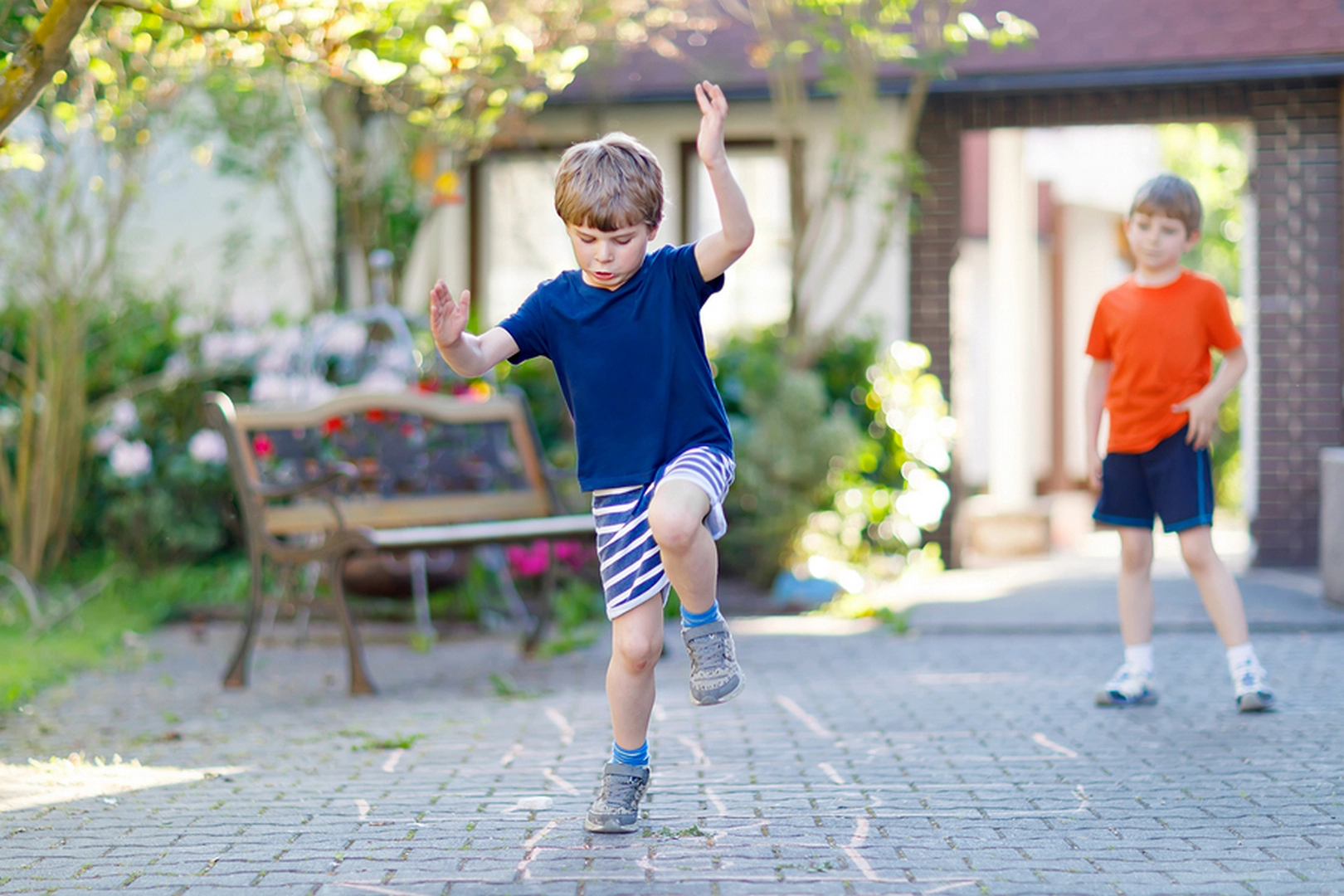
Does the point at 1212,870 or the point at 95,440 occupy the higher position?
the point at 95,440

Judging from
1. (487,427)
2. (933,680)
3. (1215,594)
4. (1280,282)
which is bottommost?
(933,680)

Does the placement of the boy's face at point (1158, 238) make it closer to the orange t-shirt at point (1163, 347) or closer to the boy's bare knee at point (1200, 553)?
the orange t-shirt at point (1163, 347)

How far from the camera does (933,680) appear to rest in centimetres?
620

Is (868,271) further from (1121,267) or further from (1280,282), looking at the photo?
(1121,267)

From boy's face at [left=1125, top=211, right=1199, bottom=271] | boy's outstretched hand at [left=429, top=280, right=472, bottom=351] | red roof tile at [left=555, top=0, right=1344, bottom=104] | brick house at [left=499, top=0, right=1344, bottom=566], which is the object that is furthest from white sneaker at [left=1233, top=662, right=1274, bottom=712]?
red roof tile at [left=555, top=0, right=1344, bottom=104]

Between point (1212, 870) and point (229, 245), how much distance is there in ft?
29.1

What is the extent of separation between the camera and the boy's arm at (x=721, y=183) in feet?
10.7

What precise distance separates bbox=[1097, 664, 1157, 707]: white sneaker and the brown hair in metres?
1.57

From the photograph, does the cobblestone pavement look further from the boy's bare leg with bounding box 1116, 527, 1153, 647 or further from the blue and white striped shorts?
the blue and white striped shorts

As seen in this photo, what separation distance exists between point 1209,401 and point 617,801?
2668 mm

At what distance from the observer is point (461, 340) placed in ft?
11.5

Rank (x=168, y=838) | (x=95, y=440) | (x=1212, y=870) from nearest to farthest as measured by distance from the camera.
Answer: (x=1212, y=870)
(x=168, y=838)
(x=95, y=440)

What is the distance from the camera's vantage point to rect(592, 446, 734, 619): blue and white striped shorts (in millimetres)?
3586

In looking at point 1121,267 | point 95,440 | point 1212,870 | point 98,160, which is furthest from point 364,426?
point 1121,267
